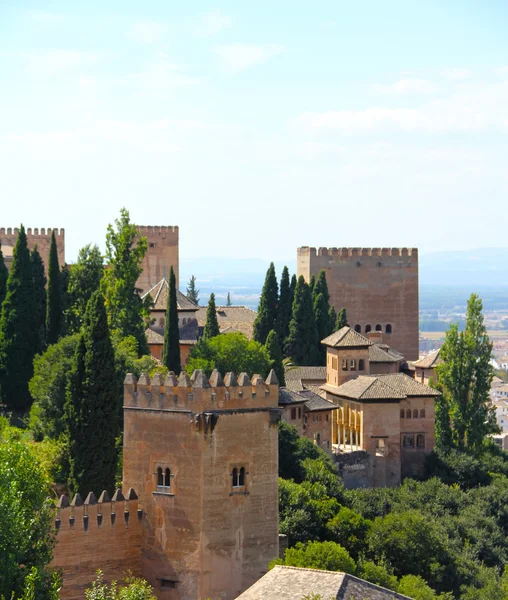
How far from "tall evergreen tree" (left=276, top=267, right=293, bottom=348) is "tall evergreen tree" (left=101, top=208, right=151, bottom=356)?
462 inches

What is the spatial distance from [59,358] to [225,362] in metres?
9.04

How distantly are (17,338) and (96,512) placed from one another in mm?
16808

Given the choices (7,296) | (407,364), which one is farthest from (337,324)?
(7,296)

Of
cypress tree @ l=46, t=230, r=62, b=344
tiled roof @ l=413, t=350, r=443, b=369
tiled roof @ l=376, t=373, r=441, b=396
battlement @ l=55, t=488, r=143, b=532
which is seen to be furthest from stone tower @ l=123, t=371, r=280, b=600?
tiled roof @ l=413, t=350, r=443, b=369

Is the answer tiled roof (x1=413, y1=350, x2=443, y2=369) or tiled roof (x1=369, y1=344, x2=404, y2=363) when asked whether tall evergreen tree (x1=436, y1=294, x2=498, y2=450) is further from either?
tiled roof (x1=369, y1=344, x2=404, y2=363)

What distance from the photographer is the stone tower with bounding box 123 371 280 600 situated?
2944cm

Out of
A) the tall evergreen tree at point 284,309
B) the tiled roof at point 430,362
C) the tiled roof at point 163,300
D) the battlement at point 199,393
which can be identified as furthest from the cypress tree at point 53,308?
the tiled roof at point 430,362

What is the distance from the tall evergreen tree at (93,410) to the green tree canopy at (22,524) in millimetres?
7716

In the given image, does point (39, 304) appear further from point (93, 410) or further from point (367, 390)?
point (93, 410)

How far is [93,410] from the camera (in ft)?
116

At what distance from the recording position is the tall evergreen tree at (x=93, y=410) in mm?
34812

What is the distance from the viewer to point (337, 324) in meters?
61.0

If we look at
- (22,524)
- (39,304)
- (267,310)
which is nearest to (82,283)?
(39,304)

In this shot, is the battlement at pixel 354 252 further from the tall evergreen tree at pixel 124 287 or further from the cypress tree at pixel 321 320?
the tall evergreen tree at pixel 124 287
